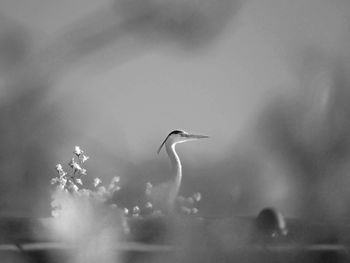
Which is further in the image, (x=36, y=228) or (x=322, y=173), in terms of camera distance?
(x=36, y=228)

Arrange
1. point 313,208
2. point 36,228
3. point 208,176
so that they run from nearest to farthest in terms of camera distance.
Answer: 1. point 313,208
2. point 208,176
3. point 36,228

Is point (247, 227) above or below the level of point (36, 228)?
below

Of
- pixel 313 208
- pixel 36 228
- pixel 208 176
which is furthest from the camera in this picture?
pixel 36 228

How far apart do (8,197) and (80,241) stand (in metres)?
0.12

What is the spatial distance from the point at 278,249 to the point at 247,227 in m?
0.03

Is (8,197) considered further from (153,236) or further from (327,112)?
(327,112)

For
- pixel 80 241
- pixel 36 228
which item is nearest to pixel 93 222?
Result: pixel 80 241

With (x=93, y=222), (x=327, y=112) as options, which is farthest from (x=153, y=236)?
(x=327, y=112)

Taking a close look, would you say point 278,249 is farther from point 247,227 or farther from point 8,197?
point 8,197

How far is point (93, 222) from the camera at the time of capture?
0.39 m

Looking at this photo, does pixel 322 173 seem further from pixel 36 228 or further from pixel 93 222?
pixel 36 228

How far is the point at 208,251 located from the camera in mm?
345

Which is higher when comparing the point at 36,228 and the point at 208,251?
the point at 36,228

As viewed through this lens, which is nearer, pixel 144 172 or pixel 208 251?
pixel 208 251
